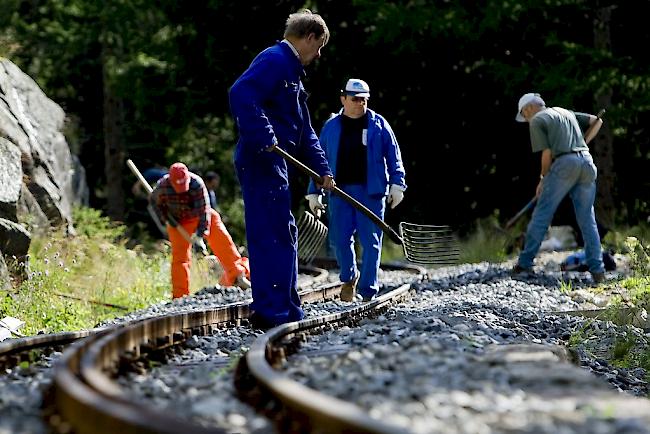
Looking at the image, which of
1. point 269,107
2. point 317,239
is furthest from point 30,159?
point 269,107

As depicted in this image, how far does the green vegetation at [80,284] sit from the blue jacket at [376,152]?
8.40 ft

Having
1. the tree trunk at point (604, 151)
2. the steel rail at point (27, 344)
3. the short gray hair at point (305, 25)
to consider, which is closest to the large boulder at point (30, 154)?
the steel rail at point (27, 344)

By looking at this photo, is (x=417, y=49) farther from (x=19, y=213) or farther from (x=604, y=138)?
(x=19, y=213)

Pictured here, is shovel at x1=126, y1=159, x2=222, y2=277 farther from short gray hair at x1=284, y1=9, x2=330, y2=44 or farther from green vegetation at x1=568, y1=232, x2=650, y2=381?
short gray hair at x1=284, y1=9, x2=330, y2=44

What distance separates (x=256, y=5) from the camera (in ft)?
73.6

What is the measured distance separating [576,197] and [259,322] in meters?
5.90

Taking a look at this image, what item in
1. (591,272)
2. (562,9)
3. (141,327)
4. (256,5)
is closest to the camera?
(141,327)

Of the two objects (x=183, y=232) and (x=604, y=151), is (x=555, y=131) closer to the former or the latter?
(x=183, y=232)

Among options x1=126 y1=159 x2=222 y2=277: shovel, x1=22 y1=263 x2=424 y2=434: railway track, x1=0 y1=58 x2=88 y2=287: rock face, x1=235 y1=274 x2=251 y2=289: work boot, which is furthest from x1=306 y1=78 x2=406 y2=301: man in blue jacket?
x1=0 y1=58 x2=88 y2=287: rock face

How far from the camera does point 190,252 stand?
38.5ft

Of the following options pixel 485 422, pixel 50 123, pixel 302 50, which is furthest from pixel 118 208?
pixel 485 422

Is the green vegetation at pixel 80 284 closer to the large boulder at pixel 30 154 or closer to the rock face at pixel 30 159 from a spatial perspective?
the rock face at pixel 30 159

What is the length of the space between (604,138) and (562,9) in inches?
97.4

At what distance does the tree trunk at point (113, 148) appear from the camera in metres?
26.5
